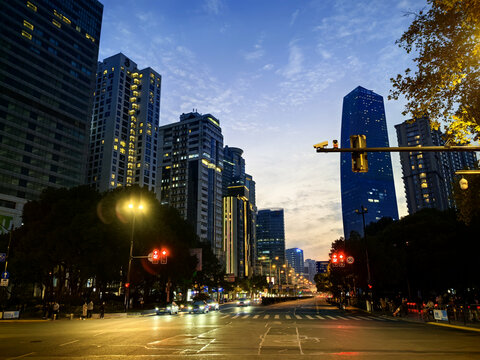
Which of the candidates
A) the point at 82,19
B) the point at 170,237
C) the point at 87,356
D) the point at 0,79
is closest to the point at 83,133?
the point at 0,79

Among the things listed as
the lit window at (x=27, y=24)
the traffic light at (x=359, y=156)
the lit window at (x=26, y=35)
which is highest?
the lit window at (x=27, y=24)

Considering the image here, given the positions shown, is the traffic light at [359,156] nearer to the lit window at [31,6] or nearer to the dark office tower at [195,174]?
the lit window at [31,6]

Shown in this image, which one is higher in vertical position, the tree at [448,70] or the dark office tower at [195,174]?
the dark office tower at [195,174]

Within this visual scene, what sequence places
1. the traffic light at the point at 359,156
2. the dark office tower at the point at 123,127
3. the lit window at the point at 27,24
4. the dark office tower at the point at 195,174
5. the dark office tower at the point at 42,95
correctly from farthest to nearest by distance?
the dark office tower at the point at 195,174 < the dark office tower at the point at 123,127 < the lit window at the point at 27,24 < the dark office tower at the point at 42,95 < the traffic light at the point at 359,156

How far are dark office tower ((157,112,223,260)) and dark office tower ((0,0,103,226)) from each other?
57.3 meters

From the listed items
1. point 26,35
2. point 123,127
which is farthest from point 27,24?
point 123,127

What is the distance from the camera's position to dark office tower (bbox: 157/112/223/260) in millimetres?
158500

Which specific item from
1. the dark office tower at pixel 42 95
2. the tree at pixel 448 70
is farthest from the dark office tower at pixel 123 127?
the tree at pixel 448 70

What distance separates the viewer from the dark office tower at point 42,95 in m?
91.1

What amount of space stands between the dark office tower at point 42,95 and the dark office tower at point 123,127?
111 ft

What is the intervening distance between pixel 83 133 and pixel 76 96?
11.7 meters

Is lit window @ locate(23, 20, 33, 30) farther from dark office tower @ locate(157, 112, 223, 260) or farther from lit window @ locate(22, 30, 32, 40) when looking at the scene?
dark office tower @ locate(157, 112, 223, 260)

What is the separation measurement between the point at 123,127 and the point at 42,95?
52.5 meters

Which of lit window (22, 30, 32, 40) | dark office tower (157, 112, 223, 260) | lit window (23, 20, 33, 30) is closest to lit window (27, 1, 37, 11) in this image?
lit window (23, 20, 33, 30)
